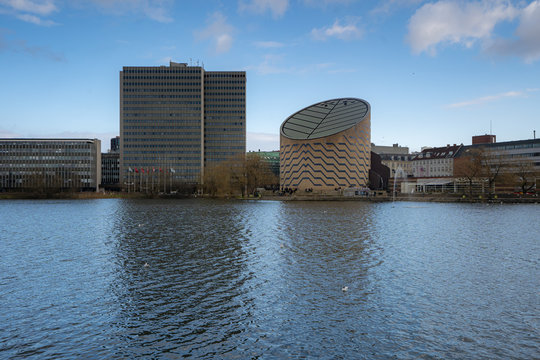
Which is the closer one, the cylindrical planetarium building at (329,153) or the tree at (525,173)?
the tree at (525,173)

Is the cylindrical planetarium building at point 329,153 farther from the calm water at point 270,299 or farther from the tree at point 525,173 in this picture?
the calm water at point 270,299

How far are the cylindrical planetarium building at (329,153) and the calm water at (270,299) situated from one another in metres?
116

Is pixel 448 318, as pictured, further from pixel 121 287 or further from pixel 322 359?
pixel 121 287

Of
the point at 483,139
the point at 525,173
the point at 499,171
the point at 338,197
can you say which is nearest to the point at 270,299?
the point at 338,197

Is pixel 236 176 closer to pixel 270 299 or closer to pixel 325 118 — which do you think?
pixel 325 118

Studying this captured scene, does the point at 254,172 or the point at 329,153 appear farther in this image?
the point at 329,153

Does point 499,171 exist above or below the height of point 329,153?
below

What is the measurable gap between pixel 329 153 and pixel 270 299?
446 ft

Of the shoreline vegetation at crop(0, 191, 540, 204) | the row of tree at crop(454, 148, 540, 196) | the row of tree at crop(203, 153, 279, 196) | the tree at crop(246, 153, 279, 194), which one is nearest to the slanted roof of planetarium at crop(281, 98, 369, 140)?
the tree at crop(246, 153, 279, 194)

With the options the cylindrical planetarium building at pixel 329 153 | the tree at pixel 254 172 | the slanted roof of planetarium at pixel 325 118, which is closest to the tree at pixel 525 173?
the cylindrical planetarium building at pixel 329 153

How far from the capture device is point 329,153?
154375 mm

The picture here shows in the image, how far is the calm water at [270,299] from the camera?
15344 mm

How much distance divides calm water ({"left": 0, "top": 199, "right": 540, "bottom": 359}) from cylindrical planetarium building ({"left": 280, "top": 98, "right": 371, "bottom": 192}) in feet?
381

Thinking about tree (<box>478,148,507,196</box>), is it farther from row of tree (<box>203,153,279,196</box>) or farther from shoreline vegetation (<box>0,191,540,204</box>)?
row of tree (<box>203,153,279,196</box>)
